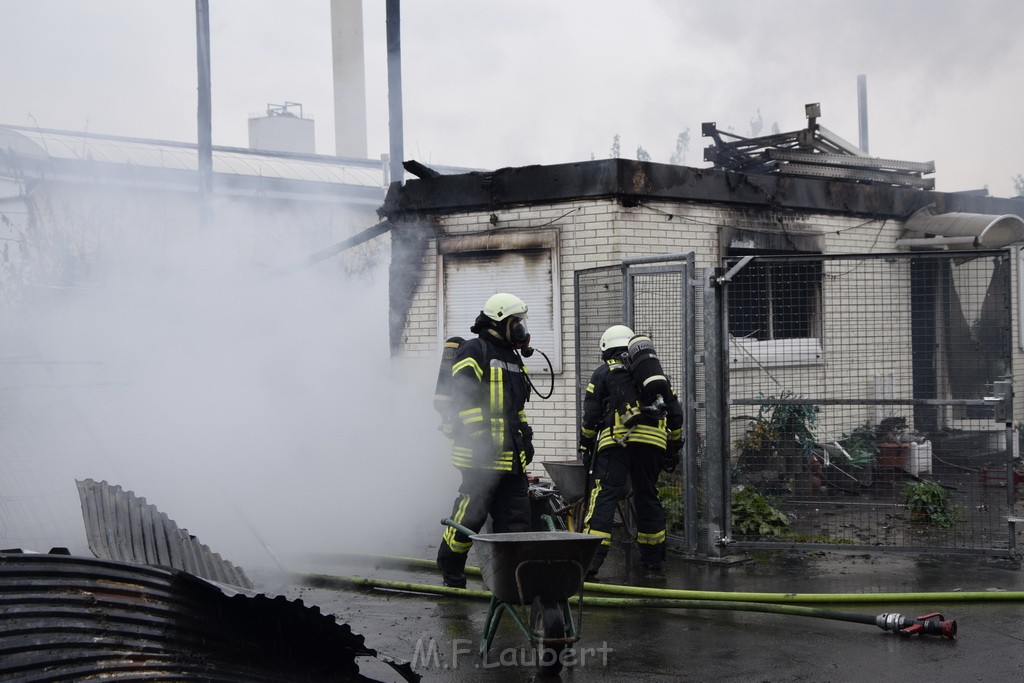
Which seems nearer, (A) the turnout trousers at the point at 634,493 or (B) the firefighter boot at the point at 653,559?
(A) the turnout trousers at the point at 634,493

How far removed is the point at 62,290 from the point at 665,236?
7.12 metres

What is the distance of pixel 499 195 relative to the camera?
11.3 metres

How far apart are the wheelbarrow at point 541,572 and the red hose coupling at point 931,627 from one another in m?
2.02

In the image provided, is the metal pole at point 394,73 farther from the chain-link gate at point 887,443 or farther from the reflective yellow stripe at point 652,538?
the reflective yellow stripe at point 652,538

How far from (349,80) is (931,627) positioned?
28.0m

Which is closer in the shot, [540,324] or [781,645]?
[781,645]

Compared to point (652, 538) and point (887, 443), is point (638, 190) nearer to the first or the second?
point (887, 443)

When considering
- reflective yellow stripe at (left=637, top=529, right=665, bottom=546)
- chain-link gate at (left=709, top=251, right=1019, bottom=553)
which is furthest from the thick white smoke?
chain-link gate at (left=709, top=251, right=1019, bottom=553)

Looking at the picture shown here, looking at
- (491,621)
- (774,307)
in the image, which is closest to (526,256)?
(774,307)

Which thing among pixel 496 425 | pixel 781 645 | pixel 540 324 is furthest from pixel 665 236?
pixel 781 645

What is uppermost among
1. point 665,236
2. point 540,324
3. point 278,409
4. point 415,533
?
point 665,236

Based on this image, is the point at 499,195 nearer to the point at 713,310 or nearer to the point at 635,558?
the point at 713,310

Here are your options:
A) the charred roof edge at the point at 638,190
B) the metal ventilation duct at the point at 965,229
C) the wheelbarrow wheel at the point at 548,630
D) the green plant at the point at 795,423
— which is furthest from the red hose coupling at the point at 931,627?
the metal ventilation duct at the point at 965,229

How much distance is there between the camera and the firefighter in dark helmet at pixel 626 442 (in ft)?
25.0
